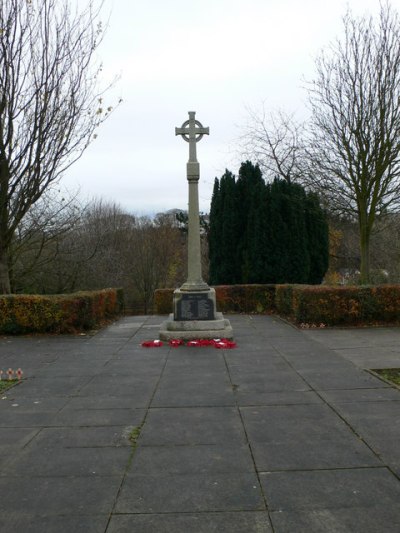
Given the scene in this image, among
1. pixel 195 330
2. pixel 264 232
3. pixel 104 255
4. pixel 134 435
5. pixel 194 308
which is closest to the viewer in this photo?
pixel 134 435

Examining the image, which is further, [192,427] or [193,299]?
[193,299]

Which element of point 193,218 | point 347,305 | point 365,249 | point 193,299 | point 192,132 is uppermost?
point 192,132

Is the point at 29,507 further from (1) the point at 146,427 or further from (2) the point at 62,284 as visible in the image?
(2) the point at 62,284

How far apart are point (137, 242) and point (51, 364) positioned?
2850 cm

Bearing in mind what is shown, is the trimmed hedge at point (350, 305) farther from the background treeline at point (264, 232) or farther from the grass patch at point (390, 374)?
the background treeline at point (264, 232)

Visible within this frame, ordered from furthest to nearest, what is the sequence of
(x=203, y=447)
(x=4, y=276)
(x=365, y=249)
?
(x=365, y=249) < (x=4, y=276) < (x=203, y=447)

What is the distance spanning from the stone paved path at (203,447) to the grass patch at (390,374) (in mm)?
204

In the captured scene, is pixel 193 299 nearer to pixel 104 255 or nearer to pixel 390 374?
pixel 390 374

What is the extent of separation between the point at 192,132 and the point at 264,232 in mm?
8052

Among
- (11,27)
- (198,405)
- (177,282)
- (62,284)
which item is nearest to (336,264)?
(177,282)

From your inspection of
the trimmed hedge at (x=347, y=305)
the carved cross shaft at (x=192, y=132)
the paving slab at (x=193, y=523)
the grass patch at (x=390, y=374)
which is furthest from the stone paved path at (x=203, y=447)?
the carved cross shaft at (x=192, y=132)

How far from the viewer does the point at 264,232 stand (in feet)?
61.9

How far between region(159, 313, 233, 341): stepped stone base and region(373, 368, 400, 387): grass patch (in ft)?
12.9

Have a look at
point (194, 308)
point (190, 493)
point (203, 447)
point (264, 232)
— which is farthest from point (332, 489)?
point (264, 232)
